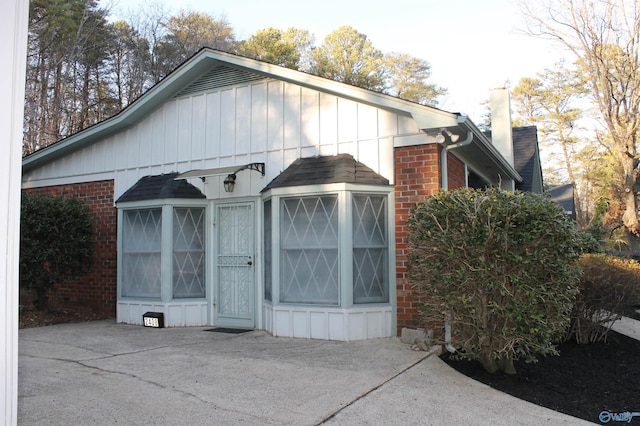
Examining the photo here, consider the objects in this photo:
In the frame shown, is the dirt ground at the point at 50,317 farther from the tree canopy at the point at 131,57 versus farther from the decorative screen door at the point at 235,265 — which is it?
the tree canopy at the point at 131,57

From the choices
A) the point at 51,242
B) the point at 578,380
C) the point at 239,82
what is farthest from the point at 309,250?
the point at 51,242

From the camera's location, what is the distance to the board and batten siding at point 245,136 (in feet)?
22.3

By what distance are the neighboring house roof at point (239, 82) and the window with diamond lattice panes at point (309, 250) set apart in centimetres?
148

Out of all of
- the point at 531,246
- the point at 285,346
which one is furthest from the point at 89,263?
the point at 531,246

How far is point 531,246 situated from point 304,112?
154 inches

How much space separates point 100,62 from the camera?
2250cm

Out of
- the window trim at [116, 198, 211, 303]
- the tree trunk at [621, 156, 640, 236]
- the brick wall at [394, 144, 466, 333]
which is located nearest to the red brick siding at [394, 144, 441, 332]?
the brick wall at [394, 144, 466, 333]

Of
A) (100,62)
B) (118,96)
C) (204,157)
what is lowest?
(204,157)

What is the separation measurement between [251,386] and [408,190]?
3.32 meters

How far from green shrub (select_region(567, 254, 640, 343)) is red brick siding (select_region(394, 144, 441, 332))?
2.42m

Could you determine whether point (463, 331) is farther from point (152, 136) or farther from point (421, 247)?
point (152, 136)

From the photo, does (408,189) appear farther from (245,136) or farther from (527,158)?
(527,158)

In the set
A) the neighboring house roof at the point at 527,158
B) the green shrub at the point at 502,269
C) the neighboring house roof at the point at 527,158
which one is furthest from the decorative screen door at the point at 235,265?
the neighboring house roof at the point at 527,158

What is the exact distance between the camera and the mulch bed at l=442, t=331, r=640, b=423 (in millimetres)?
4281
